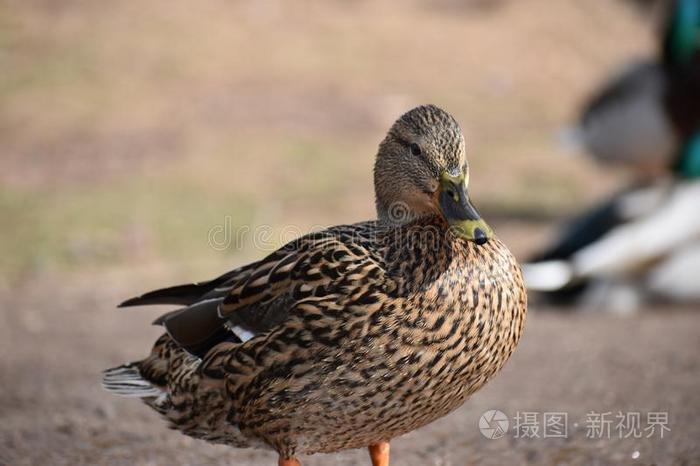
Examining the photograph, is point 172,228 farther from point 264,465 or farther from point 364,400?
point 364,400

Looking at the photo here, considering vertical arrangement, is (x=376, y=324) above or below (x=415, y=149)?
below

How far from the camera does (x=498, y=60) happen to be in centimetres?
1357

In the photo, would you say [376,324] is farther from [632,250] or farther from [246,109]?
[246,109]

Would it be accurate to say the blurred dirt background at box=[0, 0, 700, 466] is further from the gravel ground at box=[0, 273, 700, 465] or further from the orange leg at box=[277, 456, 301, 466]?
the orange leg at box=[277, 456, 301, 466]

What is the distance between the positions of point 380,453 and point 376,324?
0.66 metres

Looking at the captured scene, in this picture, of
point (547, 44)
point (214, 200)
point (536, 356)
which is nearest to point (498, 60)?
point (547, 44)

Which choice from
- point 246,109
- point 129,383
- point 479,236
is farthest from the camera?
point 246,109

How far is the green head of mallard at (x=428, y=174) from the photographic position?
2979mm

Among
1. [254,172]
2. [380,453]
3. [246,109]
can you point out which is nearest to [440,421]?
[380,453]

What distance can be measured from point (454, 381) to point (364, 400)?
Result: 27cm

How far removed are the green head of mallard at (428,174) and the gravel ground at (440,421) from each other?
1202 mm

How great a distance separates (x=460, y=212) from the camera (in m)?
2.97

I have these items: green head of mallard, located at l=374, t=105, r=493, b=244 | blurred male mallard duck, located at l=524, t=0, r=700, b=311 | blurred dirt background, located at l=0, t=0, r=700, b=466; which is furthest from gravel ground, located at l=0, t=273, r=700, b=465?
green head of mallard, located at l=374, t=105, r=493, b=244

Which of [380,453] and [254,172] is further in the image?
[254,172]
